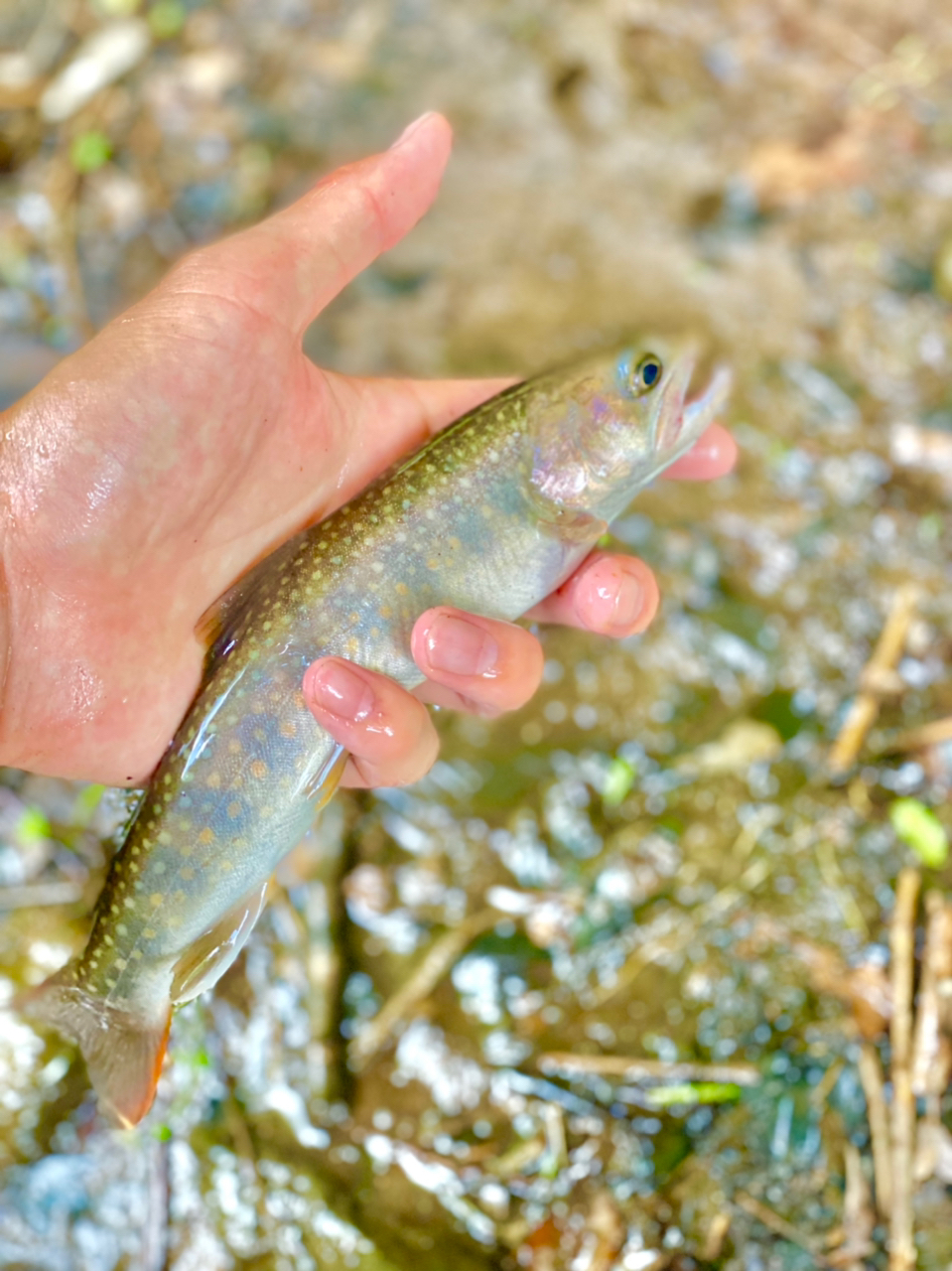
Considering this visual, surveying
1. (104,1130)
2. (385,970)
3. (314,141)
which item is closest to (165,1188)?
(104,1130)

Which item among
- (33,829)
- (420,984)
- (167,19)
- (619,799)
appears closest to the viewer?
(420,984)

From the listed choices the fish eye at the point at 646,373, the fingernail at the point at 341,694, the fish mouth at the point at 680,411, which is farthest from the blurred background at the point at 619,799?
the fish eye at the point at 646,373

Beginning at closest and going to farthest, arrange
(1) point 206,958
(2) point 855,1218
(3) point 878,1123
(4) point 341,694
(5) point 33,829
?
(4) point 341,694, (1) point 206,958, (2) point 855,1218, (3) point 878,1123, (5) point 33,829

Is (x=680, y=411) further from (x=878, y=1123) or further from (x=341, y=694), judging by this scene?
(x=878, y=1123)

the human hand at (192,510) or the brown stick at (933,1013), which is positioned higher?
the human hand at (192,510)

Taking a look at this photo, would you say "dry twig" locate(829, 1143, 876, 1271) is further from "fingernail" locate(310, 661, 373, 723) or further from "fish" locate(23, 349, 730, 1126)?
"fingernail" locate(310, 661, 373, 723)

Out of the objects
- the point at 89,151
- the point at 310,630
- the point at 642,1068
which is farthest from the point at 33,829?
the point at 89,151

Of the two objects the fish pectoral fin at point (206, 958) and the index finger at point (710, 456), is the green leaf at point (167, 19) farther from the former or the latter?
the fish pectoral fin at point (206, 958)

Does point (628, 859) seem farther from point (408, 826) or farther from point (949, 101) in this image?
point (949, 101)
